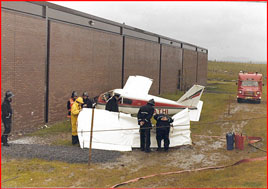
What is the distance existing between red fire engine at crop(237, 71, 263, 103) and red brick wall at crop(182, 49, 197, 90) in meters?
11.6

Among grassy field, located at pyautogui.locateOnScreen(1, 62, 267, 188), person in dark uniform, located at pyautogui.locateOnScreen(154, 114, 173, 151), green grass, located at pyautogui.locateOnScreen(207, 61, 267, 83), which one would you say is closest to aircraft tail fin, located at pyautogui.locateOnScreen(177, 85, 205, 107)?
grassy field, located at pyautogui.locateOnScreen(1, 62, 267, 188)

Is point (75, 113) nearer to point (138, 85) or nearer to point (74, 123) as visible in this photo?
point (74, 123)

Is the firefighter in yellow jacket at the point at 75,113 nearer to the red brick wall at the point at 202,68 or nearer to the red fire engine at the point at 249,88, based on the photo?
the red fire engine at the point at 249,88

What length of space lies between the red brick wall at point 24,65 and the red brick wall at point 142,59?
1041 cm

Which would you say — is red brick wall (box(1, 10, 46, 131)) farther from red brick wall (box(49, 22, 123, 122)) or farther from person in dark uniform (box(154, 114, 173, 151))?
person in dark uniform (box(154, 114, 173, 151))

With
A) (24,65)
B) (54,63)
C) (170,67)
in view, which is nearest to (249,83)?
(170,67)

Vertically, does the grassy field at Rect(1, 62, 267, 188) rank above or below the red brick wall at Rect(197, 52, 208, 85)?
below

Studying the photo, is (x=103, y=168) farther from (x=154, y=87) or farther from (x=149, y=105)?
(x=154, y=87)

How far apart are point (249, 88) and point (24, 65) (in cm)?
2105

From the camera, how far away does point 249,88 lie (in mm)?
28516

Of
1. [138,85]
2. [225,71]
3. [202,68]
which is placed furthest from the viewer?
[225,71]

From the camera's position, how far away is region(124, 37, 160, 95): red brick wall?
83.0 feet

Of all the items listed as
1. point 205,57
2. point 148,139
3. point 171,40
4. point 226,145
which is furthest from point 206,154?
point 205,57

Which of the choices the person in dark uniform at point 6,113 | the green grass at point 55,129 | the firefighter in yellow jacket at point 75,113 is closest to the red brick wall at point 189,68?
the green grass at point 55,129
